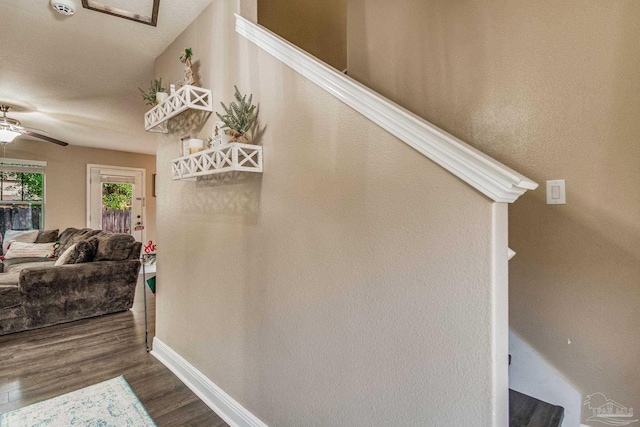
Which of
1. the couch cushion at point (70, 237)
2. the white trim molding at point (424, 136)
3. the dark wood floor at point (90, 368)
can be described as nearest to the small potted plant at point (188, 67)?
the white trim molding at point (424, 136)

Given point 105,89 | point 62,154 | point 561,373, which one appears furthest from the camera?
point 62,154

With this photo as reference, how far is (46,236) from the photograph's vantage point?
572 centimetres

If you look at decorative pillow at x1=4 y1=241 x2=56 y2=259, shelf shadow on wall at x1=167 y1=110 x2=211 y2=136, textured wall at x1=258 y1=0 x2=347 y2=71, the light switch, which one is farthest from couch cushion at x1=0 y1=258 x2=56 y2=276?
the light switch

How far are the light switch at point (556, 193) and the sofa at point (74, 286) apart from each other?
4.18m

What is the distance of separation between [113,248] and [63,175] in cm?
371

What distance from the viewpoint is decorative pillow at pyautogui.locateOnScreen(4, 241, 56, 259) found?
5160mm

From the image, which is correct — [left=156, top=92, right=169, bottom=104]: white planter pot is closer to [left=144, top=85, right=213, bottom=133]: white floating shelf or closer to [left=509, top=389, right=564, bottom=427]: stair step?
[left=144, top=85, right=213, bottom=133]: white floating shelf

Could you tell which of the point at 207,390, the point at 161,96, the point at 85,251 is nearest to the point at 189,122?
the point at 161,96

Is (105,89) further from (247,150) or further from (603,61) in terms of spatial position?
(603,61)

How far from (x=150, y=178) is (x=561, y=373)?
7.98m

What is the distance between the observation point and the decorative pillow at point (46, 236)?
5.66 m

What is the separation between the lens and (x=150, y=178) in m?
7.58

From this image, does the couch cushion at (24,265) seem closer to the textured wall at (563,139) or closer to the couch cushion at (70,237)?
the couch cushion at (70,237)

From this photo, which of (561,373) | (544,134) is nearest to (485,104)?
(544,134)
